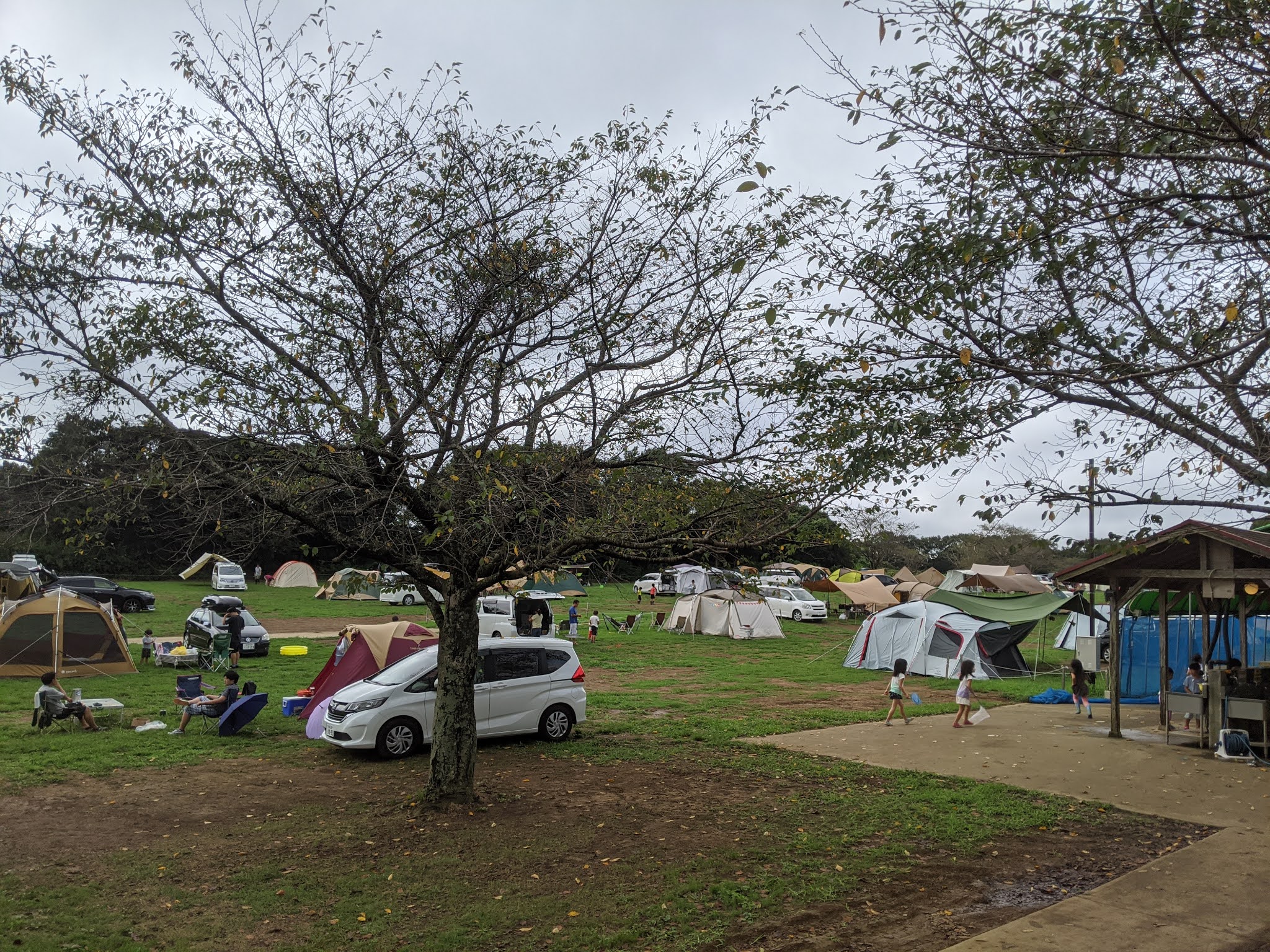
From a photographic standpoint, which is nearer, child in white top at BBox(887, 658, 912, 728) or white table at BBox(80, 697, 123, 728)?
white table at BBox(80, 697, 123, 728)

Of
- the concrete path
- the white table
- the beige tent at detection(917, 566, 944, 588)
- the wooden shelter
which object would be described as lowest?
the white table

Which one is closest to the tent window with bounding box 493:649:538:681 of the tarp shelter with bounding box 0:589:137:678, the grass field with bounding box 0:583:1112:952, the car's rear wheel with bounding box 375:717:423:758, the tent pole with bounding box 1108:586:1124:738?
the grass field with bounding box 0:583:1112:952

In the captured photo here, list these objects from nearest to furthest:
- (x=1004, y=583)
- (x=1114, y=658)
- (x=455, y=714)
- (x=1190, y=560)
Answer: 1. (x=455, y=714)
2. (x=1190, y=560)
3. (x=1114, y=658)
4. (x=1004, y=583)

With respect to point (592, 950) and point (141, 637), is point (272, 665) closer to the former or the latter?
point (141, 637)

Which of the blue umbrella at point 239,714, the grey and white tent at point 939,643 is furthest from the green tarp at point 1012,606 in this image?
the blue umbrella at point 239,714

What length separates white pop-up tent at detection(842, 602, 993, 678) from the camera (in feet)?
73.1

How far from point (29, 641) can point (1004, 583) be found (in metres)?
33.6

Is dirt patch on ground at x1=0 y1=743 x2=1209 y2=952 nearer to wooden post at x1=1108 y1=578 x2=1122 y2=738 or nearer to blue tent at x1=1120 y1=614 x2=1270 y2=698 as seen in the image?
wooden post at x1=1108 y1=578 x2=1122 y2=738

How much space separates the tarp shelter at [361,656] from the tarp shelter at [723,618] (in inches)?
699

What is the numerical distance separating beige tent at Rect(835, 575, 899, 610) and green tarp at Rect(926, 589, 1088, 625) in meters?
14.9

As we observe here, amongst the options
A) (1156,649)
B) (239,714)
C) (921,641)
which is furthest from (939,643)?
(239,714)

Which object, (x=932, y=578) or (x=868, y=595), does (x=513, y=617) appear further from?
(x=932, y=578)

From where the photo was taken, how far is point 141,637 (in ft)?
82.8

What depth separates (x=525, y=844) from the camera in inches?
307
